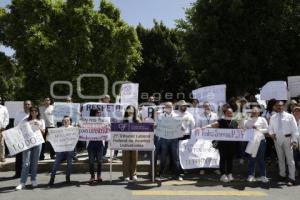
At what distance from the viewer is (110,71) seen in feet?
79.4

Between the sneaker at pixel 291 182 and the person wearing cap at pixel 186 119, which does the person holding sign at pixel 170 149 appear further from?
the sneaker at pixel 291 182

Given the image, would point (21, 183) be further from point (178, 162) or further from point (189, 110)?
point (189, 110)

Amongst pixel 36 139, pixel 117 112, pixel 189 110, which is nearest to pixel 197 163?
pixel 189 110

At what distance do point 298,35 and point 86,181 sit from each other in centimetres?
1521

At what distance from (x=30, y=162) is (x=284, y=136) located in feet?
21.5

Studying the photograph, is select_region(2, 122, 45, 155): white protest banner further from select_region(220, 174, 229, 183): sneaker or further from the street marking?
select_region(220, 174, 229, 183): sneaker

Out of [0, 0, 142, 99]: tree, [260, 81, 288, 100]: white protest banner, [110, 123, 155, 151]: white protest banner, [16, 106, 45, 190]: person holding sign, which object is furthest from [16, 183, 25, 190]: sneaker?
Result: [0, 0, 142, 99]: tree

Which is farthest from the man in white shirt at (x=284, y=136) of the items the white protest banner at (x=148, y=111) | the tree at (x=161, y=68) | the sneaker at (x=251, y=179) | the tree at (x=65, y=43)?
the tree at (x=161, y=68)

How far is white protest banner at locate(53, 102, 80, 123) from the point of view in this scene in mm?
13936

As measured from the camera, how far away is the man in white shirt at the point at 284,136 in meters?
11.1

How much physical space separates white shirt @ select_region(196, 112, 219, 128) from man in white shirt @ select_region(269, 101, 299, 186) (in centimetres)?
182

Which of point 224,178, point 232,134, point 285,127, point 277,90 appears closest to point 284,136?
point 285,127

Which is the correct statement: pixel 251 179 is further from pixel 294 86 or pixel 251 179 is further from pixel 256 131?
pixel 294 86

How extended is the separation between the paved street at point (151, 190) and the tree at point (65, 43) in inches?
452
